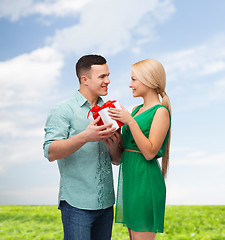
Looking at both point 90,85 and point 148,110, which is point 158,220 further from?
point 90,85

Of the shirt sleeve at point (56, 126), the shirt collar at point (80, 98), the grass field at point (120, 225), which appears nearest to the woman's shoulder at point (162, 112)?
the shirt collar at point (80, 98)

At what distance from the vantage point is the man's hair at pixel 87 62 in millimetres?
2643

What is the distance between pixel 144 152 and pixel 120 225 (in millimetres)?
4042

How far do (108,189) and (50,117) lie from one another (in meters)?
0.75

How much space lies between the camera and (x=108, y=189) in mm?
2611

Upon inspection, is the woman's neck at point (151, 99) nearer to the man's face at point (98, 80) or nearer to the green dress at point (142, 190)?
the green dress at point (142, 190)

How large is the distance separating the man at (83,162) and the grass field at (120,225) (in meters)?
3.27

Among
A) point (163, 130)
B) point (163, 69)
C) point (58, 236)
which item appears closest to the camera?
point (163, 130)

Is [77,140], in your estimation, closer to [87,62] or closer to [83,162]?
[83,162]

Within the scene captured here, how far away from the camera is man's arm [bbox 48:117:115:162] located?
2.29 metres

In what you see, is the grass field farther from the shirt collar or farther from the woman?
the shirt collar

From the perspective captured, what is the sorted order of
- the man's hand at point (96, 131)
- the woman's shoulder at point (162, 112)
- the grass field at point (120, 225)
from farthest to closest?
1. the grass field at point (120, 225)
2. the woman's shoulder at point (162, 112)
3. the man's hand at point (96, 131)

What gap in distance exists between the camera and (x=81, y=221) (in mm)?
2508

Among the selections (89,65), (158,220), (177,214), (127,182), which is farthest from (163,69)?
(177,214)
